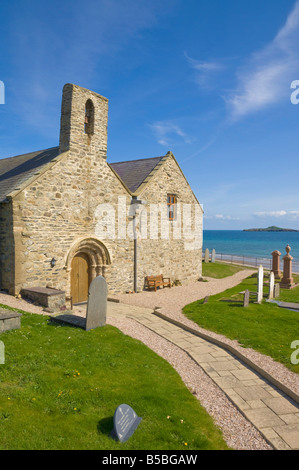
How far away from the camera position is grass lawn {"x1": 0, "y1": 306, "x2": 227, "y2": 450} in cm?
534

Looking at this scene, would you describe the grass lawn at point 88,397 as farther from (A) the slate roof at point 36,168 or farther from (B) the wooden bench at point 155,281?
(B) the wooden bench at point 155,281

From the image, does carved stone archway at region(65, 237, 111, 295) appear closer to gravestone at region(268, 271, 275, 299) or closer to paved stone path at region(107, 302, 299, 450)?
paved stone path at region(107, 302, 299, 450)

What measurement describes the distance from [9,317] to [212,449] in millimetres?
6927

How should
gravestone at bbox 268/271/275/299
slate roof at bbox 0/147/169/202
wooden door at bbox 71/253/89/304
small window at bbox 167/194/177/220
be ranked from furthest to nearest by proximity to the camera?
1. small window at bbox 167/194/177/220
2. gravestone at bbox 268/271/275/299
3. wooden door at bbox 71/253/89/304
4. slate roof at bbox 0/147/169/202

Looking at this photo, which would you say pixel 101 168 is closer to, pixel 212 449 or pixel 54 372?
pixel 54 372

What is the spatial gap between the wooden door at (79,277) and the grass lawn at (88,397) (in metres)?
6.77

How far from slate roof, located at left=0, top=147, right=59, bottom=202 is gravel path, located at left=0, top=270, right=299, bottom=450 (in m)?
5.52

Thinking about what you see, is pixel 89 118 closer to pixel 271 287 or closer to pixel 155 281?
pixel 155 281

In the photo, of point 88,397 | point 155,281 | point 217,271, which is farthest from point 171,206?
point 88,397

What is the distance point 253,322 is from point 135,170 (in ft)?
48.1

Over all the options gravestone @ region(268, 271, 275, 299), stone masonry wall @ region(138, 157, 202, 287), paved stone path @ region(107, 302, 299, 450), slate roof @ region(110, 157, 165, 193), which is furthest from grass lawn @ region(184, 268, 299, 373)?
slate roof @ region(110, 157, 165, 193)

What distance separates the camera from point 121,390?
276 inches

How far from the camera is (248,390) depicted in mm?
7688

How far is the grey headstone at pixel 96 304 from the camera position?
10805 millimetres
